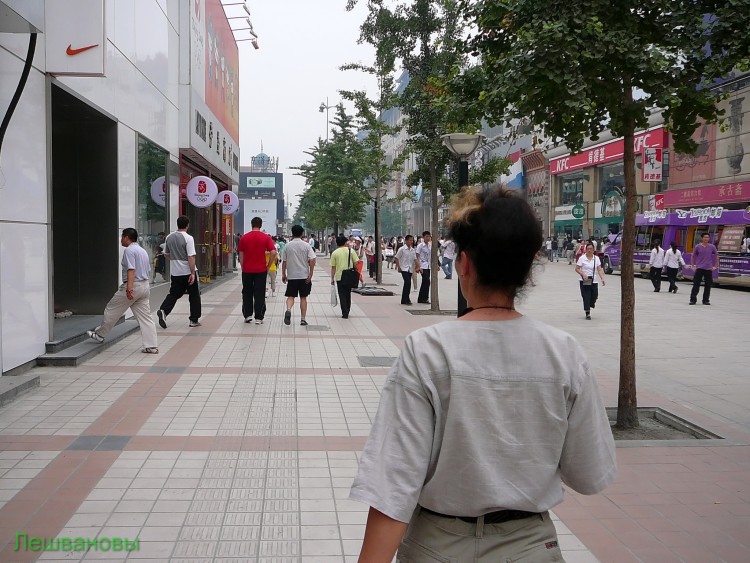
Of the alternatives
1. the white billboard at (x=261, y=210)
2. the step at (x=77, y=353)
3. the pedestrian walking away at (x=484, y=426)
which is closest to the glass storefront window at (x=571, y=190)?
the white billboard at (x=261, y=210)

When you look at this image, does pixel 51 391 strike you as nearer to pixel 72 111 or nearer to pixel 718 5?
pixel 72 111

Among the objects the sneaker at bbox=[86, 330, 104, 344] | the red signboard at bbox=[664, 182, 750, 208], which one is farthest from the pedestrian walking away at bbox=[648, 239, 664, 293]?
the sneaker at bbox=[86, 330, 104, 344]

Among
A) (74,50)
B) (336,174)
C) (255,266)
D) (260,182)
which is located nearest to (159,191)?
(255,266)

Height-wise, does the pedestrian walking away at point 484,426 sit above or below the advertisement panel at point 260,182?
below

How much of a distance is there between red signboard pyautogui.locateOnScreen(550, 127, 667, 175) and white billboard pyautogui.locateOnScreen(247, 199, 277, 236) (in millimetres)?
17642

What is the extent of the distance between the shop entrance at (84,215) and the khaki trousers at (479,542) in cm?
1139

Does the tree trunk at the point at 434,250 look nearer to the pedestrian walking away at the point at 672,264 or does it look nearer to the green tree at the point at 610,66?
the green tree at the point at 610,66

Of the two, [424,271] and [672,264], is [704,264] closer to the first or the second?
[672,264]

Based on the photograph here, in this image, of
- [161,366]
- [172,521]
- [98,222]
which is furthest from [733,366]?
[98,222]

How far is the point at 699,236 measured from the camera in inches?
1147

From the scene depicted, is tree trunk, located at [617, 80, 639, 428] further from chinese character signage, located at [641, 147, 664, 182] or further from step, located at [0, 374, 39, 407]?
chinese character signage, located at [641, 147, 664, 182]

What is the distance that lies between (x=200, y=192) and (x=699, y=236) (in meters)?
18.9

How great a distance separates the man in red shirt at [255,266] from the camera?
45.6 feet

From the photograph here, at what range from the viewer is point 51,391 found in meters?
7.88
